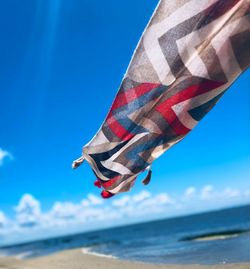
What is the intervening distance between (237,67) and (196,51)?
0.72 ft

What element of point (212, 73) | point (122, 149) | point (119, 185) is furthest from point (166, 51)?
point (119, 185)

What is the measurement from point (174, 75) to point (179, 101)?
0.57 feet

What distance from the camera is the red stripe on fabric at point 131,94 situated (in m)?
2.07

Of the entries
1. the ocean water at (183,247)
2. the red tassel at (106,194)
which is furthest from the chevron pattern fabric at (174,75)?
the ocean water at (183,247)

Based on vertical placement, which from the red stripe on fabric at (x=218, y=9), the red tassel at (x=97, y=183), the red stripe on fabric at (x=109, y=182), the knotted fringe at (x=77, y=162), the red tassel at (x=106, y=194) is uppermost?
the red stripe on fabric at (x=218, y=9)

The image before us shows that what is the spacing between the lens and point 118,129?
7.61ft

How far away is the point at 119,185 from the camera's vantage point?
2840mm

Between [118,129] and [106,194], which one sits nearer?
[118,129]

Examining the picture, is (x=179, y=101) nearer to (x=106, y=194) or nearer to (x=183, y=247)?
(x=106, y=194)

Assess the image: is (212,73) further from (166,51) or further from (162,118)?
(162,118)

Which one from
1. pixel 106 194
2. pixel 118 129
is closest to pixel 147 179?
pixel 106 194

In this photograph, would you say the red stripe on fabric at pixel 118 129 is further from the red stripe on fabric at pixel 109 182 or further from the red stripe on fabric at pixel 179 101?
the red stripe on fabric at pixel 109 182

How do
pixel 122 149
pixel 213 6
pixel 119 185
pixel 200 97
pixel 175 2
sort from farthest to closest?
pixel 119 185 → pixel 122 149 → pixel 200 97 → pixel 175 2 → pixel 213 6

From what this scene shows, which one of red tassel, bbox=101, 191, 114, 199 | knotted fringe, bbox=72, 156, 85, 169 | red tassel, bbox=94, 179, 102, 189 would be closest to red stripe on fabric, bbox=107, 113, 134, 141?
knotted fringe, bbox=72, 156, 85, 169
